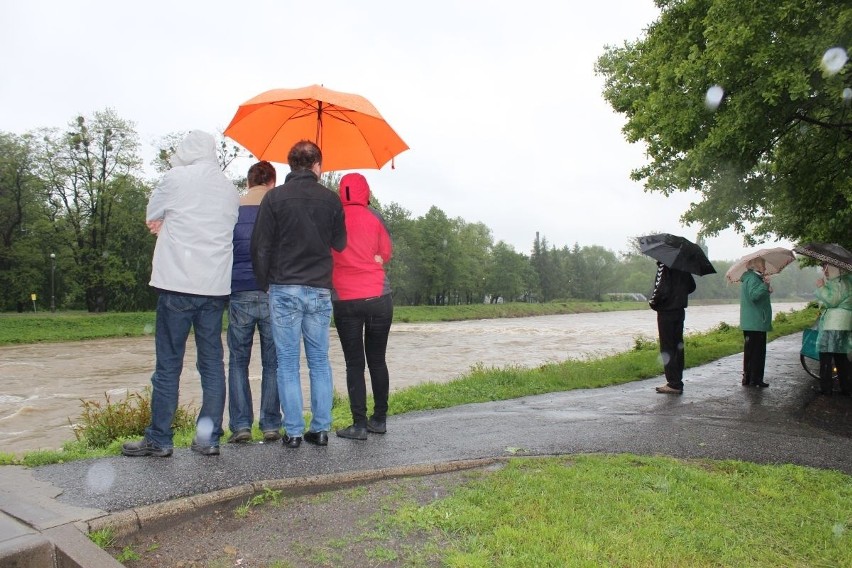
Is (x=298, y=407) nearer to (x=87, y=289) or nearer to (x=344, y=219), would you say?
(x=344, y=219)

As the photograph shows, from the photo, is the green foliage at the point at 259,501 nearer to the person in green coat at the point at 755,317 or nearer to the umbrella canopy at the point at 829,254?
the umbrella canopy at the point at 829,254

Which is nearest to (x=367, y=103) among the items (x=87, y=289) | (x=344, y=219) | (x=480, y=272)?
(x=344, y=219)

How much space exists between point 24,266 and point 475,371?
139 ft

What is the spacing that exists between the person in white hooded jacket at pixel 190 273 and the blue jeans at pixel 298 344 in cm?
42

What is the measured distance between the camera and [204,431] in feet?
14.5

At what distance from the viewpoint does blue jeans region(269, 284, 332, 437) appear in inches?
176

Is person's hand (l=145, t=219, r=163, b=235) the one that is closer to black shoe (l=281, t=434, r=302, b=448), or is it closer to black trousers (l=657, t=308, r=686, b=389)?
black shoe (l=281, t=434, r=302, b=448)

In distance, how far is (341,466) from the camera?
13.8 ft

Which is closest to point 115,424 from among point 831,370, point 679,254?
point 679,254

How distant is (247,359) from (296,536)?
6.41 ft

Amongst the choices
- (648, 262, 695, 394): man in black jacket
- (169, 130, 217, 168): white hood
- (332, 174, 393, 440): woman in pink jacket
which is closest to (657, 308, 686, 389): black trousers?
(648, 262, 695, 394): man in black jacket

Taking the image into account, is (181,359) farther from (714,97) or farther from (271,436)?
(714,97)

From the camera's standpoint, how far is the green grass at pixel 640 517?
310 centimetres

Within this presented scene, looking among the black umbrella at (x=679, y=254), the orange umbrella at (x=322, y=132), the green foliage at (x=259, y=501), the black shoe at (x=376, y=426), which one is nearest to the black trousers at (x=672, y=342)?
the black umbrella at (x=679, y=254)
